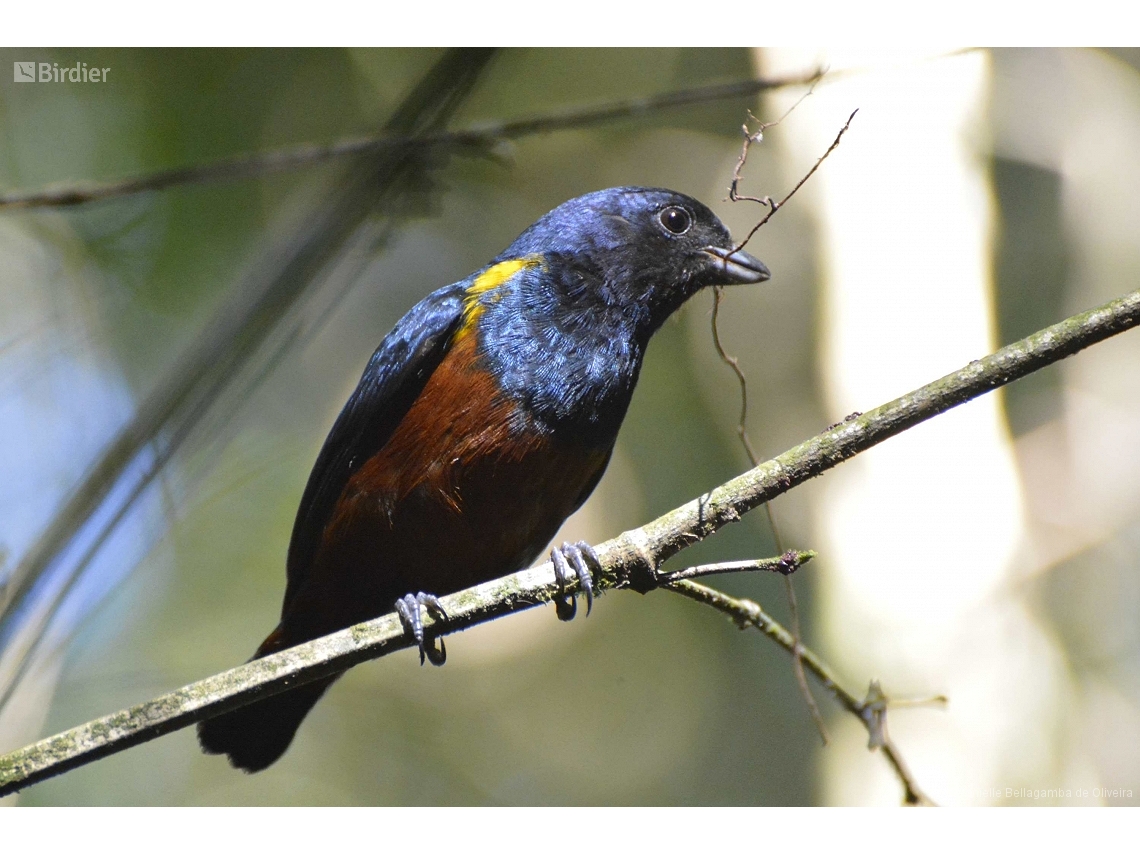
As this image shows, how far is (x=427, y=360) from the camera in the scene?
10.4ft

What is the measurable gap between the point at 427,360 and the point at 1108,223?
2785mm

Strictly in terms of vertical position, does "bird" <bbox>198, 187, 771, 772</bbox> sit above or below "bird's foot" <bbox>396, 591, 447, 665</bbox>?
above

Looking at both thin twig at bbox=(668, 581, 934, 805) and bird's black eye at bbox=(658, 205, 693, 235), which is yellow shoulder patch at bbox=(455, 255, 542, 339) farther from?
thin twig at bbox=(668, 581, 934, 805)

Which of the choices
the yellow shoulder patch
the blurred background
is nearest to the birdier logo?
the blurred background

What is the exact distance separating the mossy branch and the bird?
47 cm

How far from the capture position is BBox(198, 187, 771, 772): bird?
2.96 metres

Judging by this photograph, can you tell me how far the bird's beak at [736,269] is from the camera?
11.4 ft

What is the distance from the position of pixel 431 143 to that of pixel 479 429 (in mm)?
1215

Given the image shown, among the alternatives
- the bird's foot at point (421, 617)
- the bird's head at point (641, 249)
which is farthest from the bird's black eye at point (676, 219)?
the bird's foot at point (421, 617)

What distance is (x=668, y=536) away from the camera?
90.4 inches

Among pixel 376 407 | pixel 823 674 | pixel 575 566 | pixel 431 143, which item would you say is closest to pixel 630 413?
pixel 431 143

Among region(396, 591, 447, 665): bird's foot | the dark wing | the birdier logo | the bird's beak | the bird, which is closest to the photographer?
region(396, 591, 447, 665): bird's foot

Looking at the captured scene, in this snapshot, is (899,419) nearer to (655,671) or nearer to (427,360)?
(427,360)

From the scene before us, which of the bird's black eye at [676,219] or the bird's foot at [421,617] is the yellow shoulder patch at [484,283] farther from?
the bird's foot at [421,617]
